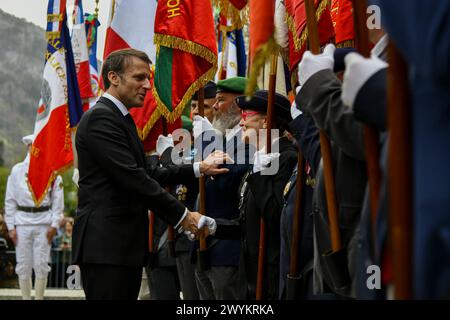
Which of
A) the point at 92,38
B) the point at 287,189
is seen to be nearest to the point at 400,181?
the point at 287,189

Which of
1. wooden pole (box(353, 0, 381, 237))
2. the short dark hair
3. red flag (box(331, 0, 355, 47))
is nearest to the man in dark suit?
the short dark hair

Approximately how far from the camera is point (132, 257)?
5.31 meters

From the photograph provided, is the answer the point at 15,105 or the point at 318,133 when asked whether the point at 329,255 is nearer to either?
the point at 318,133

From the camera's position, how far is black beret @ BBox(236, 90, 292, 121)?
226 inches

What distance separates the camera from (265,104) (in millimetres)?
5988

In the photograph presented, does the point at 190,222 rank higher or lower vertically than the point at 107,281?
higher

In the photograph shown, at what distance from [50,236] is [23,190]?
2.40 feet

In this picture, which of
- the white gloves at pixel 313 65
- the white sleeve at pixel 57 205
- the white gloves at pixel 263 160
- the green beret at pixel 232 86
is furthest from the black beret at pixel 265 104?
the white sleeve at pixel 57 205

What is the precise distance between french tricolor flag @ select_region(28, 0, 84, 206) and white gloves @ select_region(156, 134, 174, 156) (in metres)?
2.31

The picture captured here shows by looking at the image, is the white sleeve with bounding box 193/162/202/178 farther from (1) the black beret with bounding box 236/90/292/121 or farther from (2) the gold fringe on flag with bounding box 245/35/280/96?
(2) the gold fringe on flag with bounding box 245/35/280/96

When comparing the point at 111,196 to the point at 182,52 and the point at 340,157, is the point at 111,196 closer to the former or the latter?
the point at 340,157

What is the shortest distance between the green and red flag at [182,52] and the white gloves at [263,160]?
1733 millimetres

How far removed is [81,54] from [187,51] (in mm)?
4258

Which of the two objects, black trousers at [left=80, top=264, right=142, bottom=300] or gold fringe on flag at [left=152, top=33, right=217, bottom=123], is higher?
gold fringe on flag at [left=152, top=33, right=217, bottom=123]
